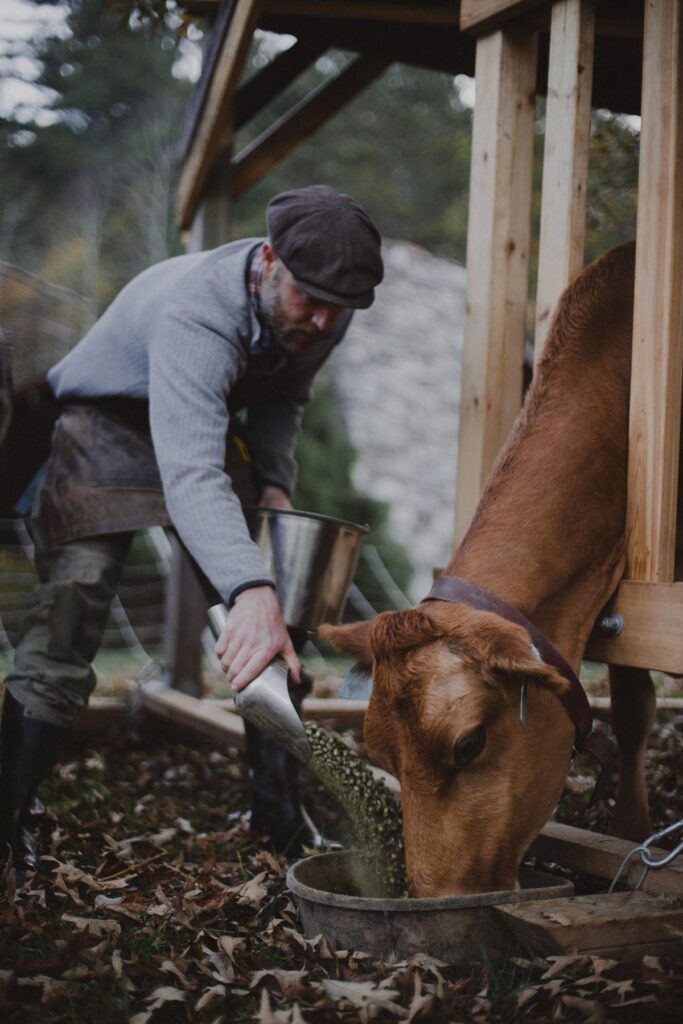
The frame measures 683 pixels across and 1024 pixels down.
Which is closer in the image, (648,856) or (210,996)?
(210,996)

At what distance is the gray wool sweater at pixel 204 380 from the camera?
2828mm

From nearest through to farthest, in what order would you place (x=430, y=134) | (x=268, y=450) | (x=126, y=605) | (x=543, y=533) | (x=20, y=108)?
1. (x=543, y=533)
2. (x=268, y=450)
3. (x=126, y=605)
4. (x=20, y=108)
5. (x=430, y=134)

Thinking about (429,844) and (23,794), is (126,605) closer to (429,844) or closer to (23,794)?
(23,794)

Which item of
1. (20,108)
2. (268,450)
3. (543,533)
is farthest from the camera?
(20,108)

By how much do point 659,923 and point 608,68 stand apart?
394 centimetres

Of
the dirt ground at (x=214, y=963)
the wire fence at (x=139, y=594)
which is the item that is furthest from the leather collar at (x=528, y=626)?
the wire fence at (x=139, y=594)

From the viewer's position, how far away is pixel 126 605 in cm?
1195

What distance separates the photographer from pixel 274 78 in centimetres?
516

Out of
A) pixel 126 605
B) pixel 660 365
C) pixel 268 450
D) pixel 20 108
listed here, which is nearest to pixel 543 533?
pixel 660 365

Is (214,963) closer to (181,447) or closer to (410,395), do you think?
(181,447)

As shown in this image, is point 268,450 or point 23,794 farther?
point 268,450

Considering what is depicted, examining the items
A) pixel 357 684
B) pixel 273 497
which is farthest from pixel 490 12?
pixel 357 684

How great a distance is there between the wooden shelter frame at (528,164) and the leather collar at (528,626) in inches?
10.6

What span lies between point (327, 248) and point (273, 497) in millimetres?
1089
